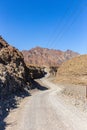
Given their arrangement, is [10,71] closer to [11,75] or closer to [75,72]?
[11,75]

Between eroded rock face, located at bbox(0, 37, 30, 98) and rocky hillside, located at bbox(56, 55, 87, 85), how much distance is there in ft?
68.3

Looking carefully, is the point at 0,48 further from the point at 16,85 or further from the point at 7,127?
the point at 7,127

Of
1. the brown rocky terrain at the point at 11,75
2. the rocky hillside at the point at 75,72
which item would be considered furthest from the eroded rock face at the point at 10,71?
the rocky hillside at the point at 75,72

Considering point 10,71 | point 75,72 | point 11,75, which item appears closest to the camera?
point 11,75

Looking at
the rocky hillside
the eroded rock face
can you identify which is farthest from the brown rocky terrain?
the rocky hillside

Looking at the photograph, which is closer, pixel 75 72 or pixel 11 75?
pixel 11 75

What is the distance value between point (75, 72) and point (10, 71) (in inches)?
1324

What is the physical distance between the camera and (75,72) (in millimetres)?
76062

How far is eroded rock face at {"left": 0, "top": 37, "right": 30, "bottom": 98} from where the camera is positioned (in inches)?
1515

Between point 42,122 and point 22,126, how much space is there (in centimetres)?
189

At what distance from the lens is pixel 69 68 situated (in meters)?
82.4

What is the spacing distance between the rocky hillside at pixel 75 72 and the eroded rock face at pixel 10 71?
20.8 m

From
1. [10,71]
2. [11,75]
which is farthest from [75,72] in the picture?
[11,75]

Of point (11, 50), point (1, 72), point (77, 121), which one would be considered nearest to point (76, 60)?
point (11, 50)
